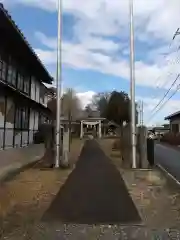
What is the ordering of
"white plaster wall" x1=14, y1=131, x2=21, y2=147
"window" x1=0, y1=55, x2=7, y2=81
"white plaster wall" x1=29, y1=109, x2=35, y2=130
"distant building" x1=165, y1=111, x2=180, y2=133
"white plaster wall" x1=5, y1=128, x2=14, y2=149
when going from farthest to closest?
"distant building" x1=165, y1=111, x2=180, y2=133 < "white plaster wall" x1=29, y1=109, x2=35, y2=130 < "white plaster wall" x1=14, y1=131, x2=21, y2=147 < "white plaster wall" x1=5, y1=128, x2=14, y2=149 < "window" x1=0, y1=55, x2=7, y2=81

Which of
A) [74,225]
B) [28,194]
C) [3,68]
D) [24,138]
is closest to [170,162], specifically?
[24,138]

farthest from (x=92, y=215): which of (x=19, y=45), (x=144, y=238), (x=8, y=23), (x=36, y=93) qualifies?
(x=36, y=93)

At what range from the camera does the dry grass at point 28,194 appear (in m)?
8.59

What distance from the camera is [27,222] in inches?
305

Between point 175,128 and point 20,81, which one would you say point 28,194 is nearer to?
point 20,81

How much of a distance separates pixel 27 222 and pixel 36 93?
68.4 feet

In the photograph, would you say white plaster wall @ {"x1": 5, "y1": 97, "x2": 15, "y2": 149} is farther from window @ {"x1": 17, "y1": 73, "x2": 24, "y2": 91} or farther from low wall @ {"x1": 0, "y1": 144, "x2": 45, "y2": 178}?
window @ {"x1": 17, "y1": 73, "x2": 24, "y2": 91}

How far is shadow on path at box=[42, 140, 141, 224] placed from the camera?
26.5ft

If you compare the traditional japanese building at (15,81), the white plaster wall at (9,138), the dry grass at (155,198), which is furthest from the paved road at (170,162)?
the traditional japanese building at (15,81)

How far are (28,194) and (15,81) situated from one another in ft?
32.6

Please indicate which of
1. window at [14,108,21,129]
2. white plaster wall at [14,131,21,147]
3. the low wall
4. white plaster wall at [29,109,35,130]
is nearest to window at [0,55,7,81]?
window at [14,108,21,129]

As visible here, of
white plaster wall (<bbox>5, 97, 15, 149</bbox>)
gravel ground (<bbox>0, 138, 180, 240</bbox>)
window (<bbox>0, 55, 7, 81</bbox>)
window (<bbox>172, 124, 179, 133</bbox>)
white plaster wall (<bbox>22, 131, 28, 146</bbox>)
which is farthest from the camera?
window (<bbox>172, 124, 179, 133</bbox>)

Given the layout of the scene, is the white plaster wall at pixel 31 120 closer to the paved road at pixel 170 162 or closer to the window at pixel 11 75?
the window at pixel 11 75

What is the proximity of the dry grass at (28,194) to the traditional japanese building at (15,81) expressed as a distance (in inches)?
89.6
